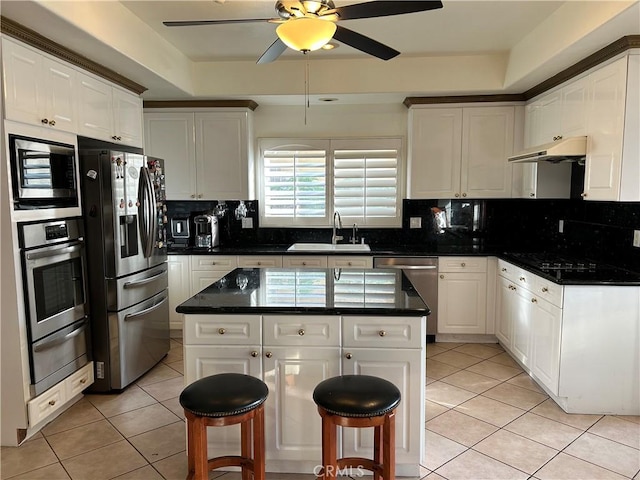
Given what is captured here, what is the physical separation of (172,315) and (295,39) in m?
3.31

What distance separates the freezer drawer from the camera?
3.28m

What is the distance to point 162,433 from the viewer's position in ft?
9.14

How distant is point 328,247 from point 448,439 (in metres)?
2.50

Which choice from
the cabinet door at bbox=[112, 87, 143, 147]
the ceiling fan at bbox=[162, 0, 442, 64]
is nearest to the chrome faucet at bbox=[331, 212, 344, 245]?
the cabinet door at bbox=[112, 87, 143, 147]

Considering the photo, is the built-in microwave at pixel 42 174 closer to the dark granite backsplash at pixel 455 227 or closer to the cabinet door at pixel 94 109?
the cabinet door at pixel 94 109

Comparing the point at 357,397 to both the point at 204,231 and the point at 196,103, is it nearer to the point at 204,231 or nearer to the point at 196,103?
the point at 204,231

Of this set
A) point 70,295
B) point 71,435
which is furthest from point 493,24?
point 71,435

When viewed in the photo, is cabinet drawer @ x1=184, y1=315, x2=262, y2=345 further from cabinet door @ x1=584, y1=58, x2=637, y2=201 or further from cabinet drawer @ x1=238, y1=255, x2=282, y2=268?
cabinet door @ x1=584, y1=58, x2=637, y2=201

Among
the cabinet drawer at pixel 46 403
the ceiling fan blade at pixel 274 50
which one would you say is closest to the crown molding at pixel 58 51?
the ceiling fan blade at pixel 274 50

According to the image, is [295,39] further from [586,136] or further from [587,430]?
[587,430]

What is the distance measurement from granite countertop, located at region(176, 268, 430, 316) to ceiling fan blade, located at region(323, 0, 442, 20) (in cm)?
135

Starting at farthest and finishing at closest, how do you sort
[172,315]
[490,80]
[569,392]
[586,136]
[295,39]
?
[172,315] → [490,80] → [586,136] → [569,392] → [295,39]

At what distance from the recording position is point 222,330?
89.4 inches

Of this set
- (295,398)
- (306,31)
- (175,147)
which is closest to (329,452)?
(295,398)
